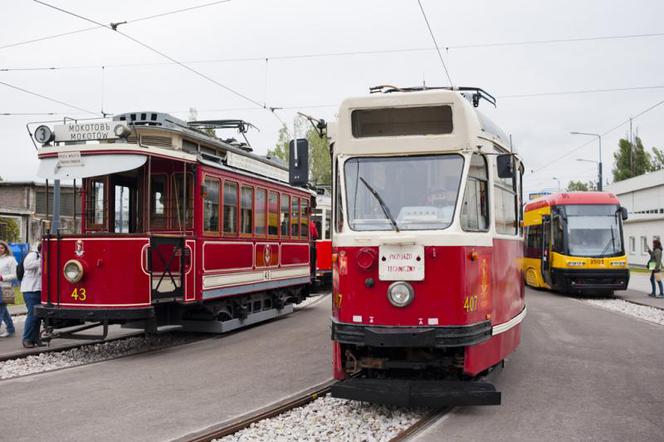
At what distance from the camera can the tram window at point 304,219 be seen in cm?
1588

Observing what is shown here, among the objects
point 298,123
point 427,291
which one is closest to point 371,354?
point 427,291

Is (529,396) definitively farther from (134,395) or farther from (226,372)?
(134,395)

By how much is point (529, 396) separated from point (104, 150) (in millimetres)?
6753

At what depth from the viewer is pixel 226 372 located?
8484mm

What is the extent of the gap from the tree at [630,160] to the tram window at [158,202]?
62.2m

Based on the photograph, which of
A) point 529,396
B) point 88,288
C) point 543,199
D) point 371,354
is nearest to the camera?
point 371,354

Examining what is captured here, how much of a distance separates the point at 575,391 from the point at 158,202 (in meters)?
7.09

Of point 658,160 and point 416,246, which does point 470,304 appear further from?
point 658,160

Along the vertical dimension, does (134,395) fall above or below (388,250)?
below

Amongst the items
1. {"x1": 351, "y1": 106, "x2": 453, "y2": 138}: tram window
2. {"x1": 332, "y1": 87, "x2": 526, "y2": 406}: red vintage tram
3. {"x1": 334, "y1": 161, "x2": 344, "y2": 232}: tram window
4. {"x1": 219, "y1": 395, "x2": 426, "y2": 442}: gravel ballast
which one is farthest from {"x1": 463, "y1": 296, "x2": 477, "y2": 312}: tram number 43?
{"x1": 351, "y1": 106, "x2": 453, "y2": 138}: tram window

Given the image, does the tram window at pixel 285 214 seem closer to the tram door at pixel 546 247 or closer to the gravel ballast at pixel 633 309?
the gravel ballast at pixel 633 309

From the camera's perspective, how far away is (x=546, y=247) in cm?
2045

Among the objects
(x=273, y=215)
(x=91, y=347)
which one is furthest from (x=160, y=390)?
(x=273, y=215)

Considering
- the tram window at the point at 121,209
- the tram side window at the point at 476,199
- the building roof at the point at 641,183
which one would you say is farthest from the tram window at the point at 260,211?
the building roof at the point at 641,183
